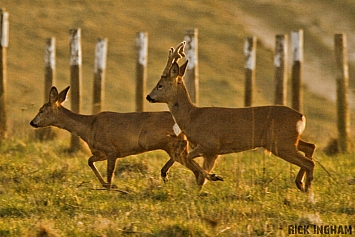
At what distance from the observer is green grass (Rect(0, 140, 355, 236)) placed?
869cm

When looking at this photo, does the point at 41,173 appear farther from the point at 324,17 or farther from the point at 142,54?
the point at 324,17

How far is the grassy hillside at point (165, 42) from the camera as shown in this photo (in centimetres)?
3033

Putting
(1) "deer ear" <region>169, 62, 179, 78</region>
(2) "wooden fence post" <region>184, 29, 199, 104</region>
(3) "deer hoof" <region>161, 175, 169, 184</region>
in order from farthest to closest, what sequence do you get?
(2) "wooden fence post" <region>184, 29, 199, 104</region> → (1) "deer ear" <region>169, 62, 179, 78</region> → (3) "deer hoof" <region>161, 175, 169, 184</region>

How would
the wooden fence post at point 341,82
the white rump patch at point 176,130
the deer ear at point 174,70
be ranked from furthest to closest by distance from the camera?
the wooden fence post at point 341,82, the white rump patch at point 176,130, the deer ear at point 174,70

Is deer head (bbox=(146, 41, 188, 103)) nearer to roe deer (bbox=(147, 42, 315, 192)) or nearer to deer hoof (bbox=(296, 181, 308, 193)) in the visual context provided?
roe deer (bbox=(147, 42, 315, 192))

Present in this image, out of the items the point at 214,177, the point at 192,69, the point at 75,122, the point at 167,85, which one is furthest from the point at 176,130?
the point at 192,69

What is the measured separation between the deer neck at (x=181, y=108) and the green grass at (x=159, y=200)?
2.39 ft

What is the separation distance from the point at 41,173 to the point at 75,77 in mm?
4068

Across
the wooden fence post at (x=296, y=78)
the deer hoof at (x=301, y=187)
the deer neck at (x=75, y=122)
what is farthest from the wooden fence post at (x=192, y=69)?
the deer hoof at (x=301, y=187)

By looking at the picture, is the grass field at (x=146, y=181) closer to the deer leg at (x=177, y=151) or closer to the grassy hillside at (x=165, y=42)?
the grassy hillside at (x=165, y=42)

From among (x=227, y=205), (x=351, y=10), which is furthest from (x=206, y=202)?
(x=351, y=10)

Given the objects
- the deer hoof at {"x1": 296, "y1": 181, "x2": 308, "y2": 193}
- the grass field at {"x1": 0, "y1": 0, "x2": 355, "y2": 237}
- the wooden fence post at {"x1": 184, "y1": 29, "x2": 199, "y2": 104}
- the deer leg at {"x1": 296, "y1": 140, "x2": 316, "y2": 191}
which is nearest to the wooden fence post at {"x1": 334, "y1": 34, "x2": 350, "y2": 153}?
the grass field at {"x1": 0, "y1": 0, "x2": 355, "y2": 237}

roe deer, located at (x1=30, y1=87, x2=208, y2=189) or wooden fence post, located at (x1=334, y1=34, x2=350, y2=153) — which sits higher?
wooden fence post, located at (x1=334, y1=34, x2=350, y2=153)

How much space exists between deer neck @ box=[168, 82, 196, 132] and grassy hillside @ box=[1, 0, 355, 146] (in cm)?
1355
